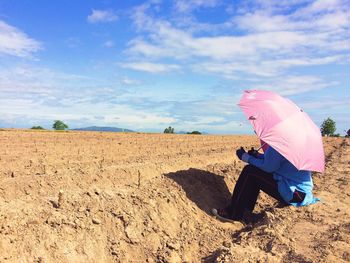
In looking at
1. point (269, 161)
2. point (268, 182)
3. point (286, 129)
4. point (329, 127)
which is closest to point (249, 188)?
point (268, 182)

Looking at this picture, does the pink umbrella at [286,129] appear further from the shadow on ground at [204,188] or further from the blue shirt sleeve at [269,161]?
the shadow on ground at [204,188]

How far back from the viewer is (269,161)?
7.03 m

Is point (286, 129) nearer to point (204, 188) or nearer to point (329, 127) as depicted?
point (204, 188)

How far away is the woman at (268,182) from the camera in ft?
23.3

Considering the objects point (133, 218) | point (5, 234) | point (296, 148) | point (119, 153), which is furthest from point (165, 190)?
point (119, 153)

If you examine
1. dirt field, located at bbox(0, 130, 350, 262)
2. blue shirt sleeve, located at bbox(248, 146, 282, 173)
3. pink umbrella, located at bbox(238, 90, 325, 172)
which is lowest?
dirt field, located at bbox(0, 130, 350, 262)

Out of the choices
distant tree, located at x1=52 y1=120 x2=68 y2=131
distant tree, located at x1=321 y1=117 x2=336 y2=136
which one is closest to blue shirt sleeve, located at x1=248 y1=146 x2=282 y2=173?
distant tree, located at x1=52 y1=120 x2=68 y2=131

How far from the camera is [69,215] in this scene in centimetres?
576

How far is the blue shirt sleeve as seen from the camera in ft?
22.9

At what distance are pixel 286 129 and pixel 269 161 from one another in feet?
1.92

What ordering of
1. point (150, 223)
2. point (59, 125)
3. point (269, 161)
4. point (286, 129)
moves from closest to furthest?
point (150, 223) → point (286, 129) → point (269, 161) → point (59, 125)

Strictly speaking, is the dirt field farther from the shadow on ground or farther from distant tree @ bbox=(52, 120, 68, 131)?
distant tree @ bbox=(52, 120, 68, 131)

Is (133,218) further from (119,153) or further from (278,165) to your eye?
(119,153)

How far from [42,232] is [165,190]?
2702 mm
